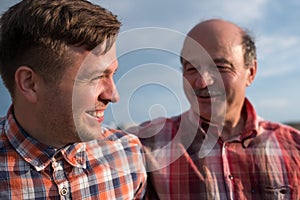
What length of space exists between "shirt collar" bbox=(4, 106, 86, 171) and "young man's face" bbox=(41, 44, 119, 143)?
0.07 meters

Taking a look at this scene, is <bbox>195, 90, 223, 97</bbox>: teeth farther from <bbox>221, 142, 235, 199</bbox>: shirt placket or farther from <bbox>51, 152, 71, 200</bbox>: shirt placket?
<bbox>51, 152, 71, 200</bbox>: shirt placket

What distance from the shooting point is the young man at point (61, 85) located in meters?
2.01

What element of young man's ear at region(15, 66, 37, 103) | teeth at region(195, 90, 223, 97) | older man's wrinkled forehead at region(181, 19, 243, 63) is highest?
older man's wrinkled forehead at region(181, 19, 243, 63)

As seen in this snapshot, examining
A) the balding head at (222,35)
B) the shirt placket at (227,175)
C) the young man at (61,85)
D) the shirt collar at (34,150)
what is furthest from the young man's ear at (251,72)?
the shirt collar at (34,150)

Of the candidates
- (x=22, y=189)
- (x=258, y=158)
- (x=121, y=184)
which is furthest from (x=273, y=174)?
(x=22, y=189)

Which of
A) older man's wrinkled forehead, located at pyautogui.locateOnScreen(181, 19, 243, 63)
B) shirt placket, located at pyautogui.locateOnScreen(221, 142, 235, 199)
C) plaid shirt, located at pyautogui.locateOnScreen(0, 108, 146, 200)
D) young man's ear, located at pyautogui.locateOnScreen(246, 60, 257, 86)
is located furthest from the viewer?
young man's ear, located at pyautogui.locateOnScreen(246, 60, 257, 86)

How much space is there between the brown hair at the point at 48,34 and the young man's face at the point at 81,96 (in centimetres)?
5

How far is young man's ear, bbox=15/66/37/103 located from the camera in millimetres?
2023

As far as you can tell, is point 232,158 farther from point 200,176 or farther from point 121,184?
point 121,184

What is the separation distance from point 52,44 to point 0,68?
329 millimetres

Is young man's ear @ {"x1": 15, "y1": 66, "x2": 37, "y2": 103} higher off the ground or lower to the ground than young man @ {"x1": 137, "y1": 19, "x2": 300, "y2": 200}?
higher

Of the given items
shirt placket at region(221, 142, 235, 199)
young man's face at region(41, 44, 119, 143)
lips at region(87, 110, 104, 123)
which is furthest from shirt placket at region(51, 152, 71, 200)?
shirt placket at region(221, 142, 235, 199)

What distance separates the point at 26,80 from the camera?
204cm

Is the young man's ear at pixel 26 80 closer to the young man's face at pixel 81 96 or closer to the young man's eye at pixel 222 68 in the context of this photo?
the young man's face at pixel 81 96
